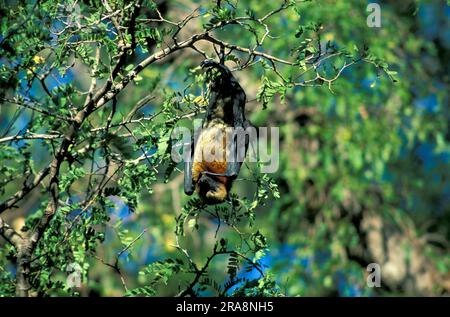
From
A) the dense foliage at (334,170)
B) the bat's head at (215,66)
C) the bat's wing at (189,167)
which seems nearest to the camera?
the bat's head at (215,66)

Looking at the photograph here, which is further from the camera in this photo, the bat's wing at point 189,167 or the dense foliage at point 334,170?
the dense foliage at point 334,170

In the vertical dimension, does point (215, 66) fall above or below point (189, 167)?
above

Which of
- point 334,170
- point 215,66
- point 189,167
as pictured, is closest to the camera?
point 215,66

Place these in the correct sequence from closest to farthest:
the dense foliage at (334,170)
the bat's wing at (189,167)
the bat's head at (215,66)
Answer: the bat's head at (215,66), the bat's wing at (189,167), the dense foliage at (334,170)

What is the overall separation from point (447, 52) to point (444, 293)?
2.85 meters

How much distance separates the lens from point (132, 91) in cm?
770

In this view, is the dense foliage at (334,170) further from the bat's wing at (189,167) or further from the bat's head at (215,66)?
the bat's head at (215,66)

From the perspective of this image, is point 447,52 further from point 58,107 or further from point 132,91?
point 58,107

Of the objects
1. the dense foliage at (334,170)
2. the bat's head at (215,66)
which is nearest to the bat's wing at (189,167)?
the bat's head at (215,66)

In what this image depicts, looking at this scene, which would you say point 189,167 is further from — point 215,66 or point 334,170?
point 334,170

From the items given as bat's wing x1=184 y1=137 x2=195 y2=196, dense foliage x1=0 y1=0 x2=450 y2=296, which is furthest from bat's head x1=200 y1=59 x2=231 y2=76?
dense foliage x1=0 y1=0 x2=450 y2=296

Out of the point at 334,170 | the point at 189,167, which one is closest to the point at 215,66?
the point at 189,167

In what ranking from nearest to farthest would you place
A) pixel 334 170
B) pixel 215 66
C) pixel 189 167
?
pixel 215 66 < pixel 189 167 < pixel 334 170
